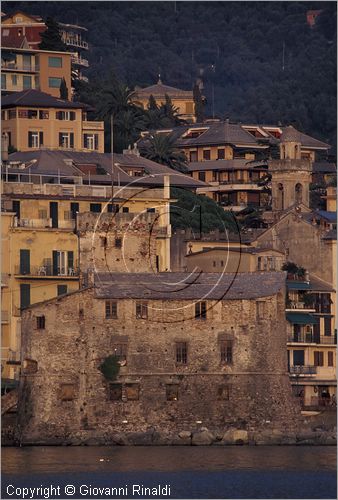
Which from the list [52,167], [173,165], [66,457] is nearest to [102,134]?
[173,165]

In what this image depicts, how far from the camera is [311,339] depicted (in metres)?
111

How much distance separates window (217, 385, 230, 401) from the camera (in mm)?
97188

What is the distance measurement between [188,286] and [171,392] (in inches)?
161

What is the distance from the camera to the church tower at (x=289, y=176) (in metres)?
136

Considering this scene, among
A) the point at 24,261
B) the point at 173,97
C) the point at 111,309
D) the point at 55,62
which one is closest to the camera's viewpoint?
the point at 111,309

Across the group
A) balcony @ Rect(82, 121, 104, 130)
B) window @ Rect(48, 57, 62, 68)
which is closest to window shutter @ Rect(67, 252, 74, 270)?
balcony @ Rect(82, 121, 104, 130)

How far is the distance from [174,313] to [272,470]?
49.6ft

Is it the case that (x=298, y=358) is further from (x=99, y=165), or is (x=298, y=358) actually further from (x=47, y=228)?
(x=99, y=165)

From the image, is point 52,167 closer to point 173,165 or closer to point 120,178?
point 120,178

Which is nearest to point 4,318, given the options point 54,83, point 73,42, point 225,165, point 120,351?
point 120,351

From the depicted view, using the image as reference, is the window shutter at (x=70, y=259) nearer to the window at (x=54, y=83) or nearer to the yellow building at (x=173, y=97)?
the window at (x=54, y=83)

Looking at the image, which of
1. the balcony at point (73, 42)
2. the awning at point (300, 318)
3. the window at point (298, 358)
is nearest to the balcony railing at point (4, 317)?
the awning at point (300, 318)

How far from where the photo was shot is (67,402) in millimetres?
95500

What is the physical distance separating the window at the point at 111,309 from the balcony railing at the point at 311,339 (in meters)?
14.6
